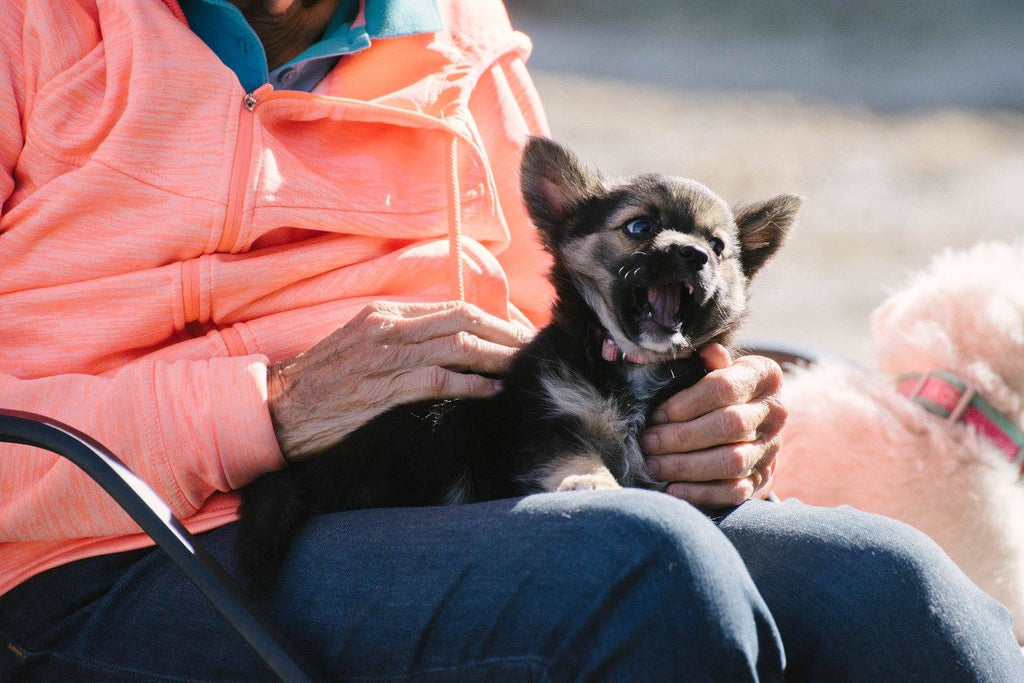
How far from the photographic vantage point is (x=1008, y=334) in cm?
291

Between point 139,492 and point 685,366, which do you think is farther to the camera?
point 685,366

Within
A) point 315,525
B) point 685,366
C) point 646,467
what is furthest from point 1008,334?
point 315,525

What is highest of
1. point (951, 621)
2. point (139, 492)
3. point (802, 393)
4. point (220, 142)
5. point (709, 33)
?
point (220, 142)

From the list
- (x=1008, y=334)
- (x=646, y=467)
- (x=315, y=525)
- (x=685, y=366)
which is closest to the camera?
(x=315, y=525)

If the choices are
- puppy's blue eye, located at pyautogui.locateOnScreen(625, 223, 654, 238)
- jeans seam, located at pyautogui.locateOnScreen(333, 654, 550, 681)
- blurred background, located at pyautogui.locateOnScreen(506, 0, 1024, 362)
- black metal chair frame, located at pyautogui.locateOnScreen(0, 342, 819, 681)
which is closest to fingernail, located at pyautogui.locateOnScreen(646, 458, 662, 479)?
puppy's blue eye, located at pyautogui.locateOnScreen(625, 223, 654, 238)

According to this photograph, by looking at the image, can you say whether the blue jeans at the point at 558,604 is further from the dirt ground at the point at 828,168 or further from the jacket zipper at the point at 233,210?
the dirt ground at the point at 828,168

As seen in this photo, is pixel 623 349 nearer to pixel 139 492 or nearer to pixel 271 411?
pixel 271 411

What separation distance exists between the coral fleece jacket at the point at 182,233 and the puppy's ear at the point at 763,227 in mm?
574

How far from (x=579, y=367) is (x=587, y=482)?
1.19 ft

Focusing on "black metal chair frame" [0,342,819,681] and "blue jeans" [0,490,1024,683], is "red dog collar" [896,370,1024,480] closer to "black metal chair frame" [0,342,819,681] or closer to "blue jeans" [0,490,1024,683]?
"blue jeans" [0,490,1024,683]

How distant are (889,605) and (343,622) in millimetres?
874

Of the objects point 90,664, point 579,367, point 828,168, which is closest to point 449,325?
point 579,367

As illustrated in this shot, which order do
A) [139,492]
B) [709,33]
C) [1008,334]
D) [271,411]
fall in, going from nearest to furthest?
[139,492] < [271,411] < [1008,334] < [709,33]

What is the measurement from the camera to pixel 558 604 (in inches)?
63.2
